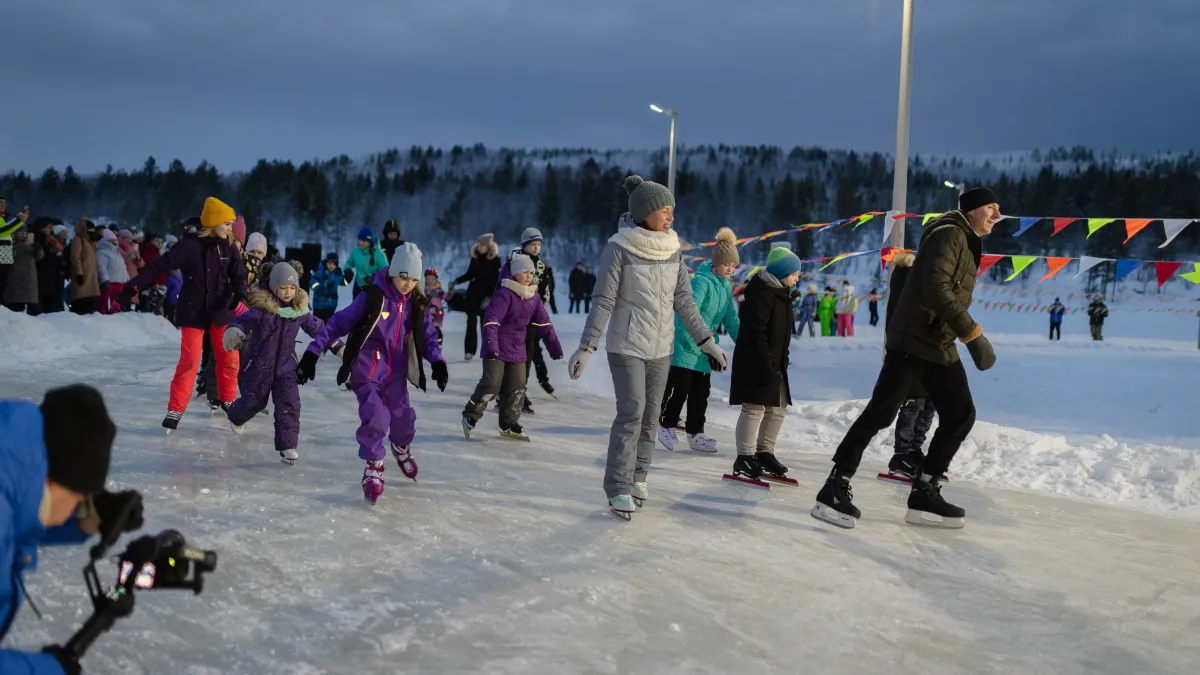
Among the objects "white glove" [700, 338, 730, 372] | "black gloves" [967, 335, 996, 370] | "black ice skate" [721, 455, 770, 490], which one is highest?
"black gloves" [967, 335, 996, 370]

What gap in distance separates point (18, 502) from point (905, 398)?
167 inches

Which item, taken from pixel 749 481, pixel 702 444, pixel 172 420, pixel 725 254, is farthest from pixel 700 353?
pixel 172 420

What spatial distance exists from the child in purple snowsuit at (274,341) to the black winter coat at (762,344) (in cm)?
275

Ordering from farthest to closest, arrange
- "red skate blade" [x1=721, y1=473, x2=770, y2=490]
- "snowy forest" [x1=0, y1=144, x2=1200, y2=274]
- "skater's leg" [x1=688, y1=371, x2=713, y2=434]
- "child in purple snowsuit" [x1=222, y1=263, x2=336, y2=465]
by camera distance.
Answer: "snowy forest" [x1=0, y1=144, x2=1200, y2=274] → "skater's leg" [x1=688, y1=371, x2=713, y2=434] → "child in purple snowsuit" [x1=222, y1=263, x2=336, y2=465] → "red skate blade" [x1=721, y1=473, x2=770, y2=490]

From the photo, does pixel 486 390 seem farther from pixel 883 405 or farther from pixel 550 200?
pixel 550 200

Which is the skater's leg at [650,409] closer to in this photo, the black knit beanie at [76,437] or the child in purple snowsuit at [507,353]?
the child in purple snowsuit at [507,353]

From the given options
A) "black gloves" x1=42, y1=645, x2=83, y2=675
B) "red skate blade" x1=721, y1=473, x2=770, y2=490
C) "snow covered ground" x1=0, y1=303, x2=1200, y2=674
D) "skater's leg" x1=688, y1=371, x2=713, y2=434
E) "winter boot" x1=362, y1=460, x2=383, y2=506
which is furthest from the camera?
"skater's leg" x1=688, y1=371, x2=713, y2=434

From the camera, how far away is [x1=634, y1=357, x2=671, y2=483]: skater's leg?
5008mm

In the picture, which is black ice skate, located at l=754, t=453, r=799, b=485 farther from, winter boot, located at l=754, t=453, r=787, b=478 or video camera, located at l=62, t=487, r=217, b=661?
video camera, located at l=62, t=487, r=217, b=661

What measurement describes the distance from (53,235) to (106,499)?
15454 mm

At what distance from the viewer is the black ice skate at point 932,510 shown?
507 centimetres

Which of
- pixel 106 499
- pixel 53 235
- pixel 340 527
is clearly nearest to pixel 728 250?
pixel 340 527

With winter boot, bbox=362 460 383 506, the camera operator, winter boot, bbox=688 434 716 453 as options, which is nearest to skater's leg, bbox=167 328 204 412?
winter boot, bbox=362 460 383 506

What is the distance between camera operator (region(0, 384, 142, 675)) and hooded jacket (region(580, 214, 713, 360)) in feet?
10.6
